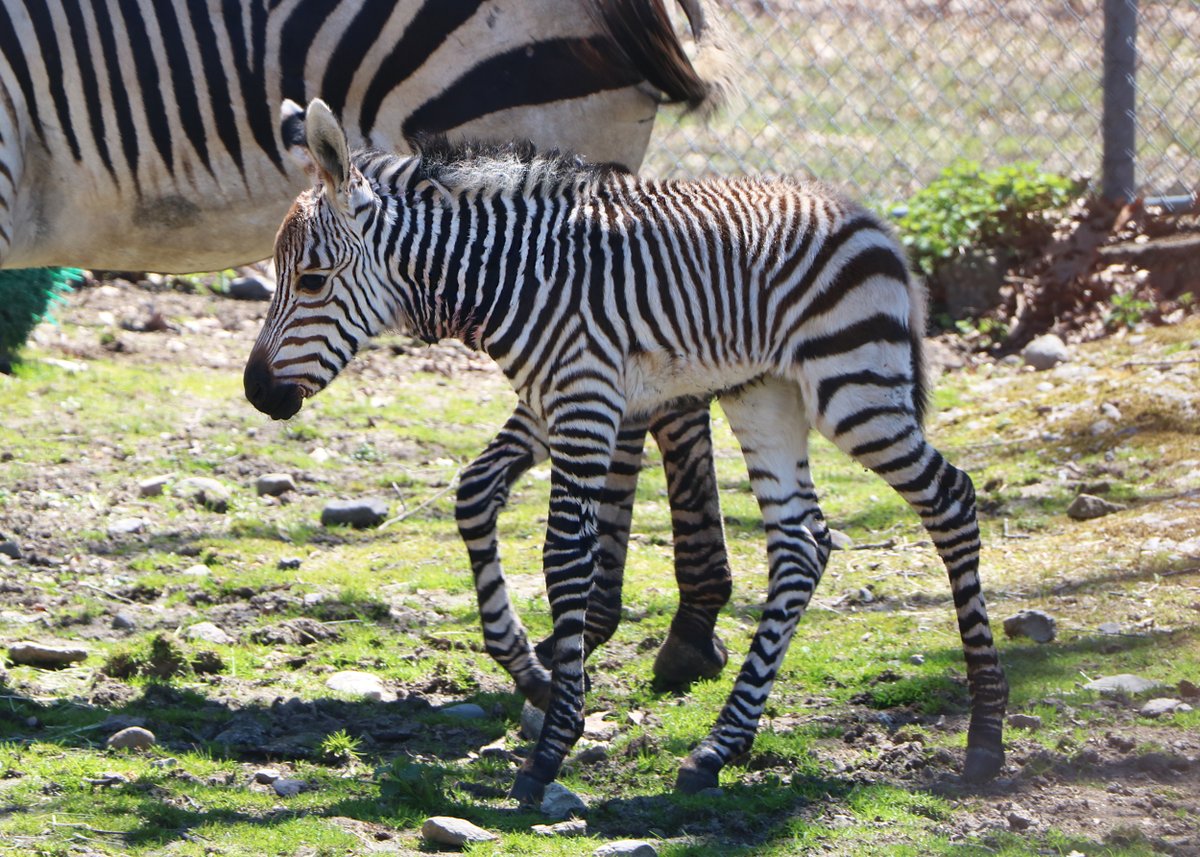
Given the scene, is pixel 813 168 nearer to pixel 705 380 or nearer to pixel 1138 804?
pixel 705 380

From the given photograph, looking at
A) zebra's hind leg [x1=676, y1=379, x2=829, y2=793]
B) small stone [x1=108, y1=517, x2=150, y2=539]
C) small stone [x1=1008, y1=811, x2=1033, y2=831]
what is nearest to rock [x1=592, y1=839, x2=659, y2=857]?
zebra's hind leg [x1=676, y1=379, x2=829, y2=793]

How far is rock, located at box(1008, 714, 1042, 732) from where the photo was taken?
15.5 feet

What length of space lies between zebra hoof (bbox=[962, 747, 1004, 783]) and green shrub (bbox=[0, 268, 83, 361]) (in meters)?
6.33

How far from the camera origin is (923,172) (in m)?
11.8

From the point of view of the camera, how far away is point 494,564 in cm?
518

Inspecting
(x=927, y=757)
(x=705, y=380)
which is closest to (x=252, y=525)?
(x=705, y=380)

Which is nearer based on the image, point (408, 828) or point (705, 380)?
point (408, 828)

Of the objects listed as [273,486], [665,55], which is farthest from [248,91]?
[273,486]

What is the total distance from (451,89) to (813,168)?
20.5 ft

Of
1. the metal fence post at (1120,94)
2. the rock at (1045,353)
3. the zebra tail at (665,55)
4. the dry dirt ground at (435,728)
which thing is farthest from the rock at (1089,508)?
the metal fence post at (1120,94)

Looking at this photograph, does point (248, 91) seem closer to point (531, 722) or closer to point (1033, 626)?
point (531, 722)

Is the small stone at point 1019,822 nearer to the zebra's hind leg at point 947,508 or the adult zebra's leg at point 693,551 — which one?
the zebra's hind leg at point 947,508

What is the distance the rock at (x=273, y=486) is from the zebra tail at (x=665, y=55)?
2.89m

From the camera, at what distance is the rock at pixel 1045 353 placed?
9.12m
